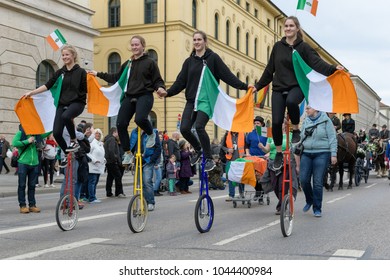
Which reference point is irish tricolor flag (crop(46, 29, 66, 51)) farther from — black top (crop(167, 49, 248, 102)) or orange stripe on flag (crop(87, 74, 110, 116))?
black top (crop(167, 49, 248, 102))

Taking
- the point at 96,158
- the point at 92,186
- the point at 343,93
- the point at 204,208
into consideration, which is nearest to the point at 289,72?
the point at 343,93

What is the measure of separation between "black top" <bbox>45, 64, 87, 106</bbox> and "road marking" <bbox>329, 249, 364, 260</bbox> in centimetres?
454

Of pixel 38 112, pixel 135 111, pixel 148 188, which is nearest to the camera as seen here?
pixel 135 111

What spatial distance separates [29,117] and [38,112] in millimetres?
201

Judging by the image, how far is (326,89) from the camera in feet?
26.0

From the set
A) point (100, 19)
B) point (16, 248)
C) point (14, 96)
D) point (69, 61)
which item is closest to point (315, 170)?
point (69, 61)

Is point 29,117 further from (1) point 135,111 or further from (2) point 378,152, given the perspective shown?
(2) point 378,152

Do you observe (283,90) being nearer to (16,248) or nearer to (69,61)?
(69,61)

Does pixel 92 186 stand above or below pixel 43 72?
below

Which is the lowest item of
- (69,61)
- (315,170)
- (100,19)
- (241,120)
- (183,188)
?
(183,188)

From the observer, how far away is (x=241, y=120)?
27.5 ft

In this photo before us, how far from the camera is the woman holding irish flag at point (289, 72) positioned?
25.1 feet

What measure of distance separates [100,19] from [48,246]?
4271 cm
